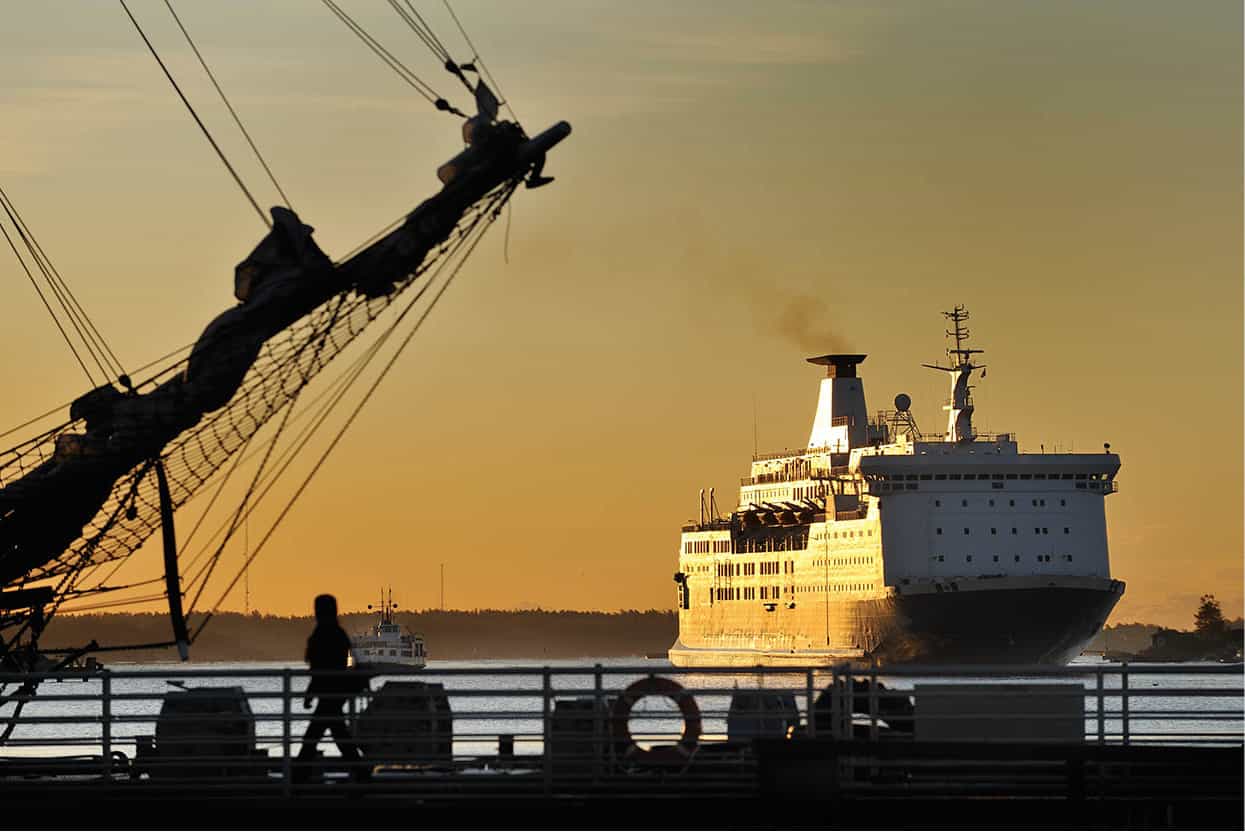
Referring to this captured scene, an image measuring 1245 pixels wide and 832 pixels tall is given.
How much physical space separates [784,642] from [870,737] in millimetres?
127012

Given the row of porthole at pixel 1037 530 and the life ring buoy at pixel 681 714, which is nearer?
the life ring buoy at pixel 681 714

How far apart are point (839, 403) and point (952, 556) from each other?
106 ft

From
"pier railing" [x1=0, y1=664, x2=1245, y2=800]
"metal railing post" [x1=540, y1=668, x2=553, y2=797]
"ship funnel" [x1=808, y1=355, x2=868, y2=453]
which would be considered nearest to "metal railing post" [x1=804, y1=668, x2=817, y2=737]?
"pier railing" [x1=0, y1=664, x2=1245, y2=800]

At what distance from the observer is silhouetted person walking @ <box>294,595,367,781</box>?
60.0 ft

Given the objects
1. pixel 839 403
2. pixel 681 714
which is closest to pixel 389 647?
pixel 839 403

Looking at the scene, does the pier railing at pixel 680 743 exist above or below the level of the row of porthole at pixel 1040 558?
below

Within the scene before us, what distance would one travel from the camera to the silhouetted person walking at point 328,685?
1830 cm

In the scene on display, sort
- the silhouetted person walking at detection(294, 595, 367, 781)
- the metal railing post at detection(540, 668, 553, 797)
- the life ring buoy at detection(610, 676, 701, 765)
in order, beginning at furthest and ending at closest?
the life ring buoy at detection(610, 676, 701, 765) → the silhouetted person walking at detection(294, 595, 367, 781) → the metal railing post at detection(540, 668, 553, 797)

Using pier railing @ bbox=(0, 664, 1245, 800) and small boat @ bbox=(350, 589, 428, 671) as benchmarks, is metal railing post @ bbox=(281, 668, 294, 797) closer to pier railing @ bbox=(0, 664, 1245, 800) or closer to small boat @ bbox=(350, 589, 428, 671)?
pier railing @ bbox=(0, 664, 1245, 800)

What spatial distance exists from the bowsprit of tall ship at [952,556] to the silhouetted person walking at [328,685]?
103705 mm

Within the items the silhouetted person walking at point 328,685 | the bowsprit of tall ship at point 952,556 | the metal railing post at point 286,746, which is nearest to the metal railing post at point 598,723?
the silhouetted person walking at point 328,685

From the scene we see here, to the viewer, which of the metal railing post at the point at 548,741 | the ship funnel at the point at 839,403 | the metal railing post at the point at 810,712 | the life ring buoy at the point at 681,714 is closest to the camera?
the metal railing post at the point at 810,712

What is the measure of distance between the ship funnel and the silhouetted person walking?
136 metres

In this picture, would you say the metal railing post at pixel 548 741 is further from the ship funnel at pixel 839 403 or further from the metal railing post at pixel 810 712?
the ship funnel at pixel 839 403
